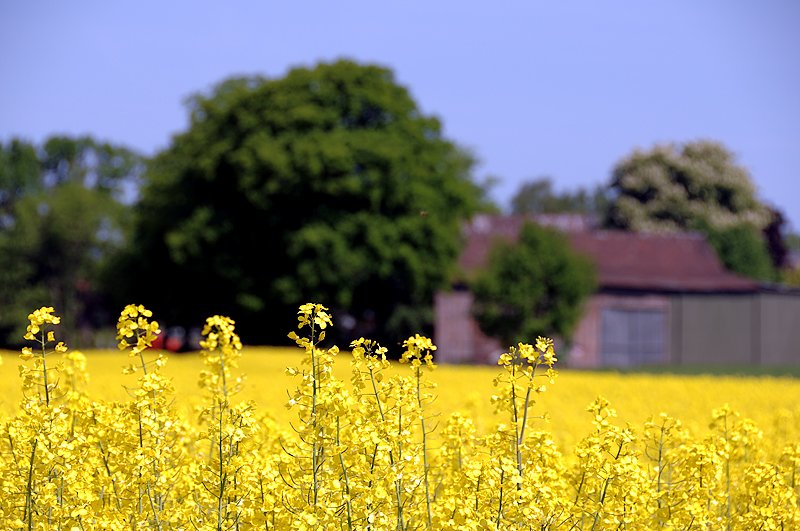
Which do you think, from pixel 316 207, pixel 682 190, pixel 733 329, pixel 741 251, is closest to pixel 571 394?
pixel 316 207

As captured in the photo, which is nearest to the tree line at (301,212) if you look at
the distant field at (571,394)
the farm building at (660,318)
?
the farm building at (660,318)

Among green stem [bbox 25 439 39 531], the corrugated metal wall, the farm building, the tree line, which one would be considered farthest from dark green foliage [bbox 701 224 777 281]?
green stem [bbox 25 439 39 531]

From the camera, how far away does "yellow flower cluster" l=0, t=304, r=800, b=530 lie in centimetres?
566

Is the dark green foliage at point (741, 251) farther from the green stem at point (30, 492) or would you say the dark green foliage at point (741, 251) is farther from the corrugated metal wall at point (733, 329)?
the green stem at point (30, 492)

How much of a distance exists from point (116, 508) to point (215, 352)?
→ 1.07 meters

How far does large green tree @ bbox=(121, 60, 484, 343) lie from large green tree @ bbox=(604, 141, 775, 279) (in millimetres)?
22715

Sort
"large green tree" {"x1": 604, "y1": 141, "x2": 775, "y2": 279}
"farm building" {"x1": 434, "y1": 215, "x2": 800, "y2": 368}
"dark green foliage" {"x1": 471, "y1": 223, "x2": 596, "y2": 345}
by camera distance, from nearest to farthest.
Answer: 1. "dark green foliage" {"x1": 471, "y1": 223, "x2": 596, "y2": 345}
2. "farm building" {"x1": 434, "y1": 215, "x2": 800, "y2": 368}
3. "large green tree" {"x1": 604, "y1": 141, "x2": 775, "y2": 279}

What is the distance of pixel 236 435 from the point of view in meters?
5.74

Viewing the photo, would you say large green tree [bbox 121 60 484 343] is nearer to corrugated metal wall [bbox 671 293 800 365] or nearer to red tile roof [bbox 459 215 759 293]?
red tile roof [bbox 459 215 759 293]

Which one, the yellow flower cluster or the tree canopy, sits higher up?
the tree canopy

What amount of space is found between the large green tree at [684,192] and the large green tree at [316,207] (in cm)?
Result: 2271

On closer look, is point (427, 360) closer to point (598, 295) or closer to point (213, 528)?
point (213, 528)

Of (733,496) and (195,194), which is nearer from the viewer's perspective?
(733,496)

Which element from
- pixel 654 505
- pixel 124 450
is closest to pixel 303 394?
pixel 124 450
